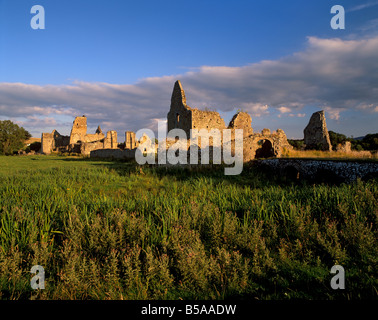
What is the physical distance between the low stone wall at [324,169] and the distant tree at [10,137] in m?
57.6

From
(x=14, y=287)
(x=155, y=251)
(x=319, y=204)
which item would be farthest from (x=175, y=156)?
(x=14, y=287)

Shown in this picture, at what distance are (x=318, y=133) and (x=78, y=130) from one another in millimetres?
47493

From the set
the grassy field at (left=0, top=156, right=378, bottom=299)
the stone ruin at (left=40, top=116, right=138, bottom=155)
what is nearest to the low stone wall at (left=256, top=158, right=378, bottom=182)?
the grassy field at (left=0, top=156, right=378, bottom=299)

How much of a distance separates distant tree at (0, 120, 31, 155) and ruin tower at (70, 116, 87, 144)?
14.8 meters

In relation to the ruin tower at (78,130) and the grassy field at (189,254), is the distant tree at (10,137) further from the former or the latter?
the grassy field at (189,254)

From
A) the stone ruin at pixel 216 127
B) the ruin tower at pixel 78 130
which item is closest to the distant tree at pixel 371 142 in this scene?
the stone ruin at pixel 216 127

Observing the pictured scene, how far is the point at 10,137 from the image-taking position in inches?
2042

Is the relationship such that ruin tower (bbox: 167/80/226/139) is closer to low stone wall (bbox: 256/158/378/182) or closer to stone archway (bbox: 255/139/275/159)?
stone archway (bbox: 255/139/275/159)

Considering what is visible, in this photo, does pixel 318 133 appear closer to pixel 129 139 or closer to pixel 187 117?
pixel 187 117

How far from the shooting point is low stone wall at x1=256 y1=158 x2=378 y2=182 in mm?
11475

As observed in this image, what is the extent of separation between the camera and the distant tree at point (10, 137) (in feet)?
165

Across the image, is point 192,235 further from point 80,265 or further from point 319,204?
point 319,204

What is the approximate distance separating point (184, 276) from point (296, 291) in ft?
5.61
